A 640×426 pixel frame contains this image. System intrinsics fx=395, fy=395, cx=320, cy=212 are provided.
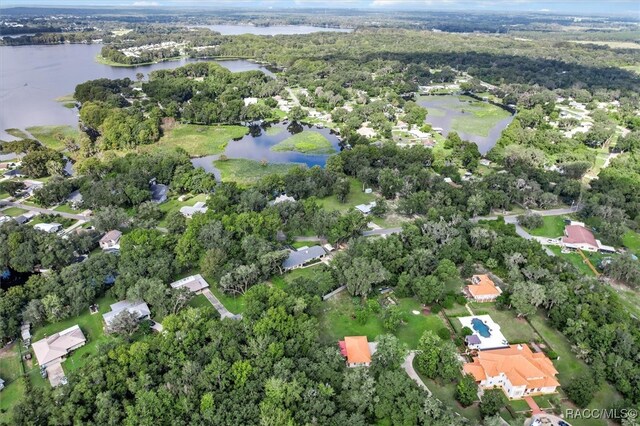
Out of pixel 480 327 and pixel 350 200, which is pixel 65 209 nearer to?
pixel 350 200

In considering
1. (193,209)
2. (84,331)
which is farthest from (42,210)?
(84,331)

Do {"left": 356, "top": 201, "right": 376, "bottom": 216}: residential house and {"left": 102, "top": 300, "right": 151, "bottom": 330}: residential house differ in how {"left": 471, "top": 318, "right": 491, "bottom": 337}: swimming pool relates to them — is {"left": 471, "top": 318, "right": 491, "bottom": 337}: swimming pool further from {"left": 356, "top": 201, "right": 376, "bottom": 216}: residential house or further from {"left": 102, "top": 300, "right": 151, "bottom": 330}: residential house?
{"left": 102, "top": 300, "right": 151, "bottom": 330}: residential house

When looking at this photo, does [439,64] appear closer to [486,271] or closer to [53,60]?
[486,271]

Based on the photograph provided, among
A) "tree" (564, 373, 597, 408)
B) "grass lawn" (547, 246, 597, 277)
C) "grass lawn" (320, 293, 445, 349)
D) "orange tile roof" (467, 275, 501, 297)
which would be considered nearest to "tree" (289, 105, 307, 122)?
"grass lawn" (547, 246, 597, 277)

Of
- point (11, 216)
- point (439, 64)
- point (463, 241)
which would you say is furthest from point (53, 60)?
point (463, 241)

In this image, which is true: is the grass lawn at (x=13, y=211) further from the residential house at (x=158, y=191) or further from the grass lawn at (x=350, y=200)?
the grass lawn at (x=350, y=200)

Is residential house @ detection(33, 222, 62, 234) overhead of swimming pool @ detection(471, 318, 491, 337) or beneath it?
overhead
